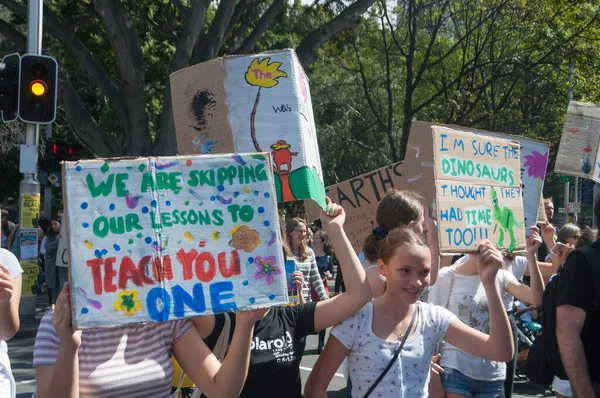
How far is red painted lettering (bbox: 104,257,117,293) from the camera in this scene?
2693 millimetres

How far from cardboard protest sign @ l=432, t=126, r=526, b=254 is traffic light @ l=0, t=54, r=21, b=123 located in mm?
7751

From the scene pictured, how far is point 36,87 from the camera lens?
10656 millimetres

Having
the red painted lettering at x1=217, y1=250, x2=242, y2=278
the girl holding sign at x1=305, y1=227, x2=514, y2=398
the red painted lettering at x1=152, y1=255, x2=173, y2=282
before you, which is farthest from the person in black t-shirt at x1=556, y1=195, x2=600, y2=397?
the red painted lettering at x1=152, y1=255, x2=173, y2=282

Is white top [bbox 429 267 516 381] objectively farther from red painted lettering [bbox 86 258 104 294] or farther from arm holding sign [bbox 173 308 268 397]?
red painted lettering [bbox 86 258 104 294]

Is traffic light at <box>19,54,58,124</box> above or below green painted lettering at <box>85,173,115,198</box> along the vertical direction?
above

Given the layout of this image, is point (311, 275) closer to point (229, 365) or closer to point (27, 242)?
point (229, 365)

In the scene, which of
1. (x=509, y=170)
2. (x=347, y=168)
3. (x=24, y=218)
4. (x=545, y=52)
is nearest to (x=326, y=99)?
(x=347, y=168)

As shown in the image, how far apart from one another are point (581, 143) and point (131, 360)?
367cm

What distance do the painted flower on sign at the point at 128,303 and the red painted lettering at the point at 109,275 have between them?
34mm

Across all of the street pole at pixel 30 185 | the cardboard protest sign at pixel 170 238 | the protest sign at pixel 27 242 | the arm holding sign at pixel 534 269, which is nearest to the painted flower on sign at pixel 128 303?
the cardboard protest sign at pixel 170 238

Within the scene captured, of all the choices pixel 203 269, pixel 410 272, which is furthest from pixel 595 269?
pixel 203 269

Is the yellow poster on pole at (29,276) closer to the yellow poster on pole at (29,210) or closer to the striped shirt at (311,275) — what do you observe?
the yellow poster on pole at (29,210)

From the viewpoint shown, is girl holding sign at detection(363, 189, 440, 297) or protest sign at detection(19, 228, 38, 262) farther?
protest sign at detection(19, 228, 38, 262)

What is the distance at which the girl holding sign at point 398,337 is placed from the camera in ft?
11.1
